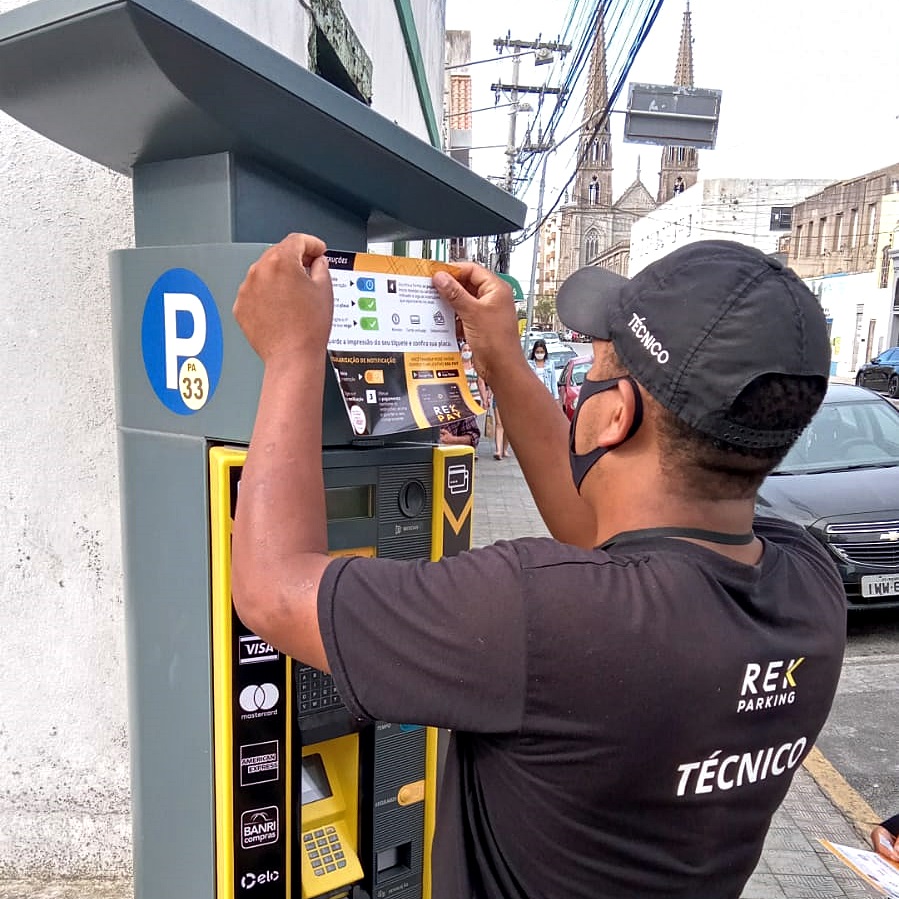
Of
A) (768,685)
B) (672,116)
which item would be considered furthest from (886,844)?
(672,116)

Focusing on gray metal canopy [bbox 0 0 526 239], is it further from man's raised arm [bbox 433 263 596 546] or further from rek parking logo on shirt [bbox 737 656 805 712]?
rek parking logo on shirt [bbox 737 656 805 712]

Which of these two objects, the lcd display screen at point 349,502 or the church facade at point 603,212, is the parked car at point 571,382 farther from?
the church facade at point 603,212

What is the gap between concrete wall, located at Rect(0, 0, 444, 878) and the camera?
229 cm

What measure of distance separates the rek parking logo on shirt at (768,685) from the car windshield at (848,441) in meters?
5.32

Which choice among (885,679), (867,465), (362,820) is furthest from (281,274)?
(867,465)

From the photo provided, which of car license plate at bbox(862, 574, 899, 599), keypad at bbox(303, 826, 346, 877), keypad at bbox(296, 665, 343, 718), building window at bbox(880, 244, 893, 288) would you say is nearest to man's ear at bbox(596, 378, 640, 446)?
keypad at bbox(296, 665, 343, 718)

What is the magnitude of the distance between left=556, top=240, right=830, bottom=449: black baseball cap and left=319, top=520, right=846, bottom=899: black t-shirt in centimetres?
19

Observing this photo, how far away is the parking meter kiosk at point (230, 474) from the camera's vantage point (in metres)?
1.48

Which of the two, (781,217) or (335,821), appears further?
(781,217)

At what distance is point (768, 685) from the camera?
1.08 m

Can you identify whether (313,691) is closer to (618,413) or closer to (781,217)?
(618,413)

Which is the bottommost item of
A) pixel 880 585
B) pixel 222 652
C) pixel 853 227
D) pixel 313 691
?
pixel 880 585

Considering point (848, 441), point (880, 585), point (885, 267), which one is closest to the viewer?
point (880, 585)

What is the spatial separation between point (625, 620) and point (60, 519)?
196cm
